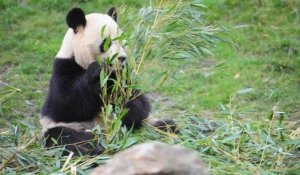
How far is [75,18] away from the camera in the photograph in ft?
18.9

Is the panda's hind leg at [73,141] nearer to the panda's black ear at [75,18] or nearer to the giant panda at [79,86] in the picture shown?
the giant panda at [79,86]

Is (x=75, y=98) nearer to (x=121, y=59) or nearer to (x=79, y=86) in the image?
(x=79, y=86)

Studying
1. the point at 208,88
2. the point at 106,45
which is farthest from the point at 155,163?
the point at 208,88

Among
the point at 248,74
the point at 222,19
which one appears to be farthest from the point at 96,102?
the point at 222,19

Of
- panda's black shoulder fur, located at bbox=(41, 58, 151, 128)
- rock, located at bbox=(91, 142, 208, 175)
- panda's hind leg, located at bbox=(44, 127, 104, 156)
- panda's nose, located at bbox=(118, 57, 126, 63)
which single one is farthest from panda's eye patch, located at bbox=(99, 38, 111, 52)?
rock, located at bbox=(91, 142, 208, 175)

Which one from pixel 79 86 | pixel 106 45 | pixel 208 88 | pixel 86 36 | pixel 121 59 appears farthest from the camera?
pixel 208 88

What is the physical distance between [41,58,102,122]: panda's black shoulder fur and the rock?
3.44 m

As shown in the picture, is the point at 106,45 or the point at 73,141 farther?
the point at 73,141

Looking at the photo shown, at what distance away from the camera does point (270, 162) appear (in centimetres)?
509

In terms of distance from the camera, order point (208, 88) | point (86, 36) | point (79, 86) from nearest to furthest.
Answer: point (79, 86), point (86, 36), point (208, 88)

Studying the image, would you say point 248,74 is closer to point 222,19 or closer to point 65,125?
point 222,19

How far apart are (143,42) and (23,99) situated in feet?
10.2

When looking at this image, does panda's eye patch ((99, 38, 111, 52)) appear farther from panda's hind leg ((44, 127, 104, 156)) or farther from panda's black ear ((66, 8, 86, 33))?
panda's hind leg ((44, 127, 104, 156))

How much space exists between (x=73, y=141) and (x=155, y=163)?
342cm
